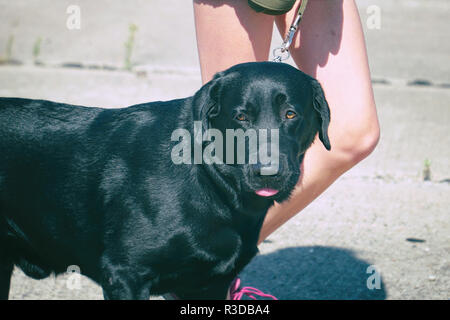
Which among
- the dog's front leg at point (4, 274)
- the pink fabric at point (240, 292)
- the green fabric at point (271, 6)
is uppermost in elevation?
the green fabric at point (271, 6)

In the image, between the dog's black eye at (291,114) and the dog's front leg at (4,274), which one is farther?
the dog's front leg at (4,274)

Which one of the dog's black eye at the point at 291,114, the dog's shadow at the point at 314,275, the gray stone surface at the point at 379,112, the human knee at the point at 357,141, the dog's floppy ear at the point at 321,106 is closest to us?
the dog's black eye at the point at 291,114

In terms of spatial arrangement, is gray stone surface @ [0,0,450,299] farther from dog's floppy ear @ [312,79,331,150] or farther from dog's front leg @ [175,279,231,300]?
dog's floppy ear @ [312,79,331,150]

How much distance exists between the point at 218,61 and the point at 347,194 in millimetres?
1987

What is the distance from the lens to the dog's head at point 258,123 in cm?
238

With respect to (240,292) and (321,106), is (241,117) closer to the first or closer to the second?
(321,106)

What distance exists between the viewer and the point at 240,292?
9.98 feet

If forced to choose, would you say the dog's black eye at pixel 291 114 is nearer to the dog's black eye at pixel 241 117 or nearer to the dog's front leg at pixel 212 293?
the dog's black eye at pixel 241 117

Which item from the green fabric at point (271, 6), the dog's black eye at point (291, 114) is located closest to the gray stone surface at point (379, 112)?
the dog's black eye at point (291, 114)

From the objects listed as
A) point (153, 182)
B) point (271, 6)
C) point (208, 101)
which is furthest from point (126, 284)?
point (271, 6)

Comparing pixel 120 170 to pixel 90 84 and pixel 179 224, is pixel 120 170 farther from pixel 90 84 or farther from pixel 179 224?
pixel 90 84

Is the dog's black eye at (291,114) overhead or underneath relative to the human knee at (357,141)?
overhead

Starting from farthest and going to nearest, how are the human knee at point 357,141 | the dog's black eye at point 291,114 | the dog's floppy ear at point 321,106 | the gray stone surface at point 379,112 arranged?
the gray stone surface at point 379,112 < the human knee at point 357,141 < the dog's floppy ear at point 321,106 < the dog's black eye at point 291,114
